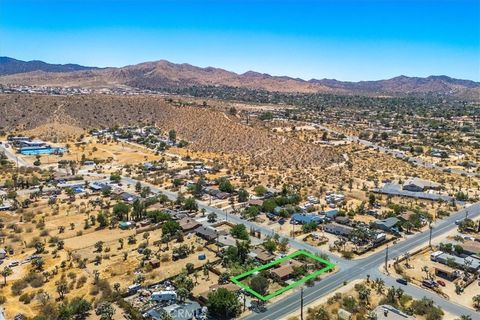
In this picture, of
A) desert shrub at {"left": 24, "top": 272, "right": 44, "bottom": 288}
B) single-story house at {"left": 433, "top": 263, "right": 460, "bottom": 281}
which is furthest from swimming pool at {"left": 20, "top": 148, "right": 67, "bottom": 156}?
single-story house at {"left": 433, "top": 263, "right": 460, "bottom": 281}

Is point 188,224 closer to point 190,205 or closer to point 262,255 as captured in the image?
point 190,205

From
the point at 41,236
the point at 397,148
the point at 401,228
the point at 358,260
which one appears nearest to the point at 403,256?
the point at 358,260

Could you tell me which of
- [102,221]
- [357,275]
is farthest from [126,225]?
[357,275]

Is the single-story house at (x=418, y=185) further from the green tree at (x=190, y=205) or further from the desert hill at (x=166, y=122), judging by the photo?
the green tree at (x=190, y=205)

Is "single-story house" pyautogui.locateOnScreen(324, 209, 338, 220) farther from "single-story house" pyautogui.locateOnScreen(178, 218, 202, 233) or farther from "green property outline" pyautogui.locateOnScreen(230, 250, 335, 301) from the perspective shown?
"single-story house" pyautogui.locateOnScreen(178, 218, 202, 233)
